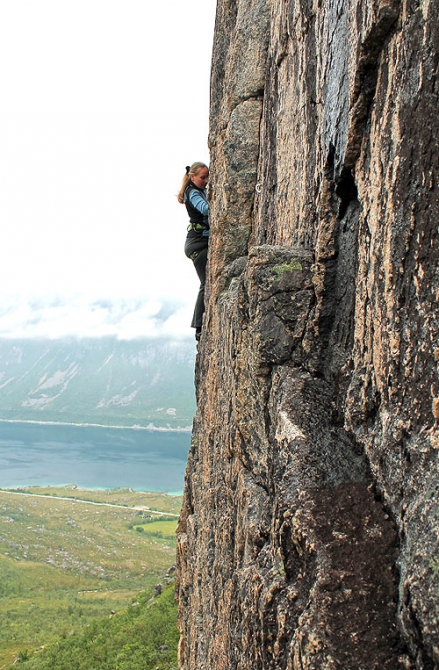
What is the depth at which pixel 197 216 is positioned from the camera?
16.2 meters

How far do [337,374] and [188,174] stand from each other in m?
10.5

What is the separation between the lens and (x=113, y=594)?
97500mm

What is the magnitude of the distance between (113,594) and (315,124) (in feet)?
350

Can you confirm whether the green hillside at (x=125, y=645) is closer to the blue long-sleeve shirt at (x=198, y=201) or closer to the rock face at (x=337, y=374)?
the rock face at (x=337, y=374)

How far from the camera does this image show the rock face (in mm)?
4871

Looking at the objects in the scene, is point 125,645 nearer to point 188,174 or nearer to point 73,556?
point 188,174

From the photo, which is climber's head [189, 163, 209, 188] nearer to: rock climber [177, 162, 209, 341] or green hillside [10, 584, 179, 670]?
rock climber [177, 162, 209, 341]

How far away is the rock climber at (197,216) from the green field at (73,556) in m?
46.3

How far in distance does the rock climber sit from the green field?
4631 centimetres

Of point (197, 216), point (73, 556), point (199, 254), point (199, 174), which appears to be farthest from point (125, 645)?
point (73, 556)

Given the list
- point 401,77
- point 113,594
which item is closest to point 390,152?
point 401,77

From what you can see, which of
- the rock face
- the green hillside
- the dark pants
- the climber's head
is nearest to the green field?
the green hillside

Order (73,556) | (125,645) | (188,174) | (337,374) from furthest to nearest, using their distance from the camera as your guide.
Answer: (73,556) < (125,645) < (188,174) < (337,374)

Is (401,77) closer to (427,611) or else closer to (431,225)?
(431,225)
